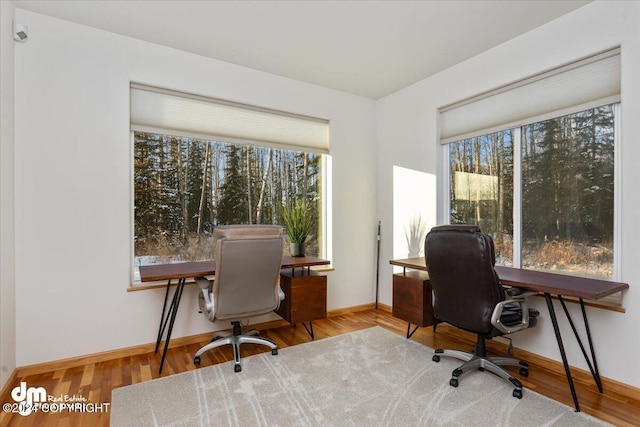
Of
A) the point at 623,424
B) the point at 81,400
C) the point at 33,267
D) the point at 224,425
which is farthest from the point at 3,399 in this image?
the point at 623,424

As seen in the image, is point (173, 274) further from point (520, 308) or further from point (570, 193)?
point (570, 193)

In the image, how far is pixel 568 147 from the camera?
271 centimetres

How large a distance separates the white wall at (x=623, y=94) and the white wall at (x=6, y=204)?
381cm

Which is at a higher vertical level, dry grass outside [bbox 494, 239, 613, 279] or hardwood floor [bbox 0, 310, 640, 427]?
dry grass outside [bbox 494, 239, 613, 279]

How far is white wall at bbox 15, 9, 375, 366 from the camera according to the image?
2.58 meters

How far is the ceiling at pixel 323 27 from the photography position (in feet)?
8.20

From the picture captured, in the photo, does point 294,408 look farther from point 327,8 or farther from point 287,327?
point 327,8

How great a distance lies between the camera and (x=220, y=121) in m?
3.47

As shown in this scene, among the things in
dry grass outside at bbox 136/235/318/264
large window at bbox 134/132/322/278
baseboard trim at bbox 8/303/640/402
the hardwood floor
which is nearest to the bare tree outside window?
baseboard trim at bbox 8/303/640/402

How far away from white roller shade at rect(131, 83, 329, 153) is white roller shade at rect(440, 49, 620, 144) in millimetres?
1620

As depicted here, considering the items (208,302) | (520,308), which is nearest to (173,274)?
(208,302)

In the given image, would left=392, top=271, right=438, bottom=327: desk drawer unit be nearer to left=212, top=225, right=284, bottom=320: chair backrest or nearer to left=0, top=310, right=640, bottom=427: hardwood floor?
left=0, top=310, right=640, bottom=427: hardwood floor

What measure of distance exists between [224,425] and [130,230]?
1938mm

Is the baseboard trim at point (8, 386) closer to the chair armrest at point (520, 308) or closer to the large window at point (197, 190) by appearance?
the large window at point (197, 190)
